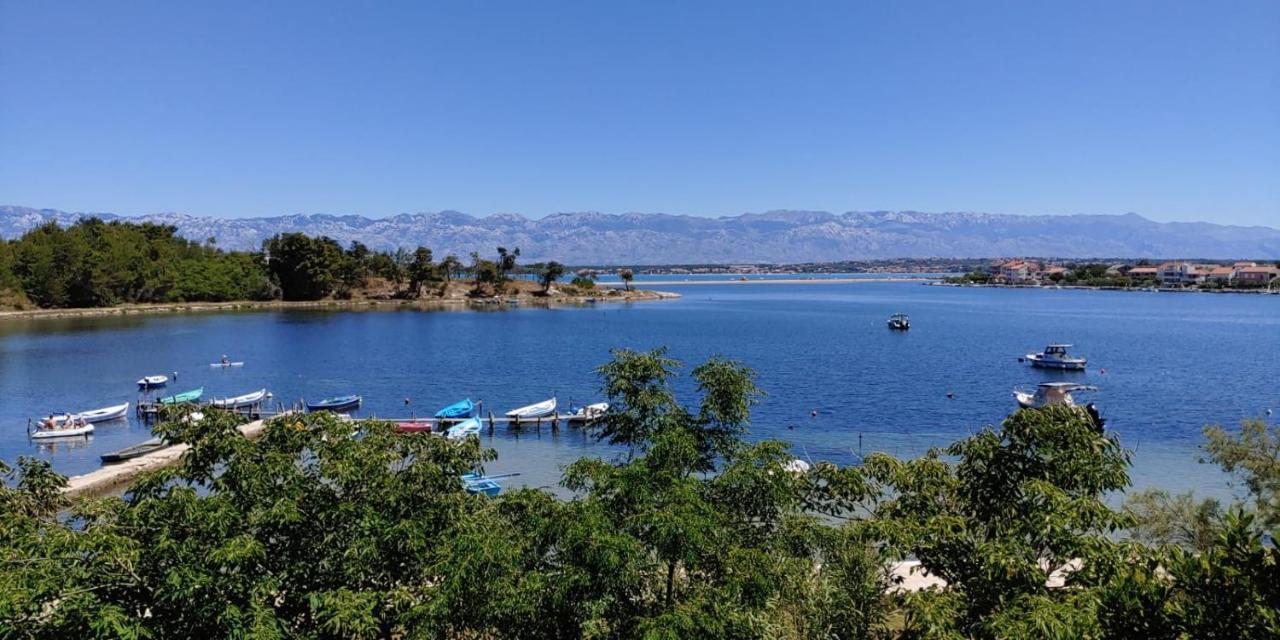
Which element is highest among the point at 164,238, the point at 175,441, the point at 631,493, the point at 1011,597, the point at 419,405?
the point at 164,238

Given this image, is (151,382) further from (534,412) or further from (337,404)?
(534,412)

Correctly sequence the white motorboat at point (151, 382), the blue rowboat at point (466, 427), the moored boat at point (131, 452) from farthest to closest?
the white motorboat at point (151, 382) → the blue rowboat at point (466, 427) → the moored boat at point (131, 452)

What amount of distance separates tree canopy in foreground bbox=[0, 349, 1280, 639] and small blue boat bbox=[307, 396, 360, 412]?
37.1 m

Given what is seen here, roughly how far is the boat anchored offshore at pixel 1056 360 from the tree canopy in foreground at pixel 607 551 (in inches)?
2433

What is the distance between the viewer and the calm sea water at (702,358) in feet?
135

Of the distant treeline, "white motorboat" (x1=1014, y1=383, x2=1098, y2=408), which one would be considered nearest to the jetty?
"white motorboat" (x1=1014, y1=383, x2=1098, y2=408)

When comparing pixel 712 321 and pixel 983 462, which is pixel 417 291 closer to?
pixel 712 321

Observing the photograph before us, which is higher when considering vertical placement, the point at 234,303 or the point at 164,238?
the point at 164,238

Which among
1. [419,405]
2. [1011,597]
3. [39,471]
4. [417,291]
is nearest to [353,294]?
[417,291]

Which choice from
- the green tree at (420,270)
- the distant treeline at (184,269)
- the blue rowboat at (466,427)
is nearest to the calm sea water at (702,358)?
the blue rowboat at (466,427)

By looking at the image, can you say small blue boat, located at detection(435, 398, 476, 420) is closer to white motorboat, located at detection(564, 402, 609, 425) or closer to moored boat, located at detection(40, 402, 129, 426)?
white motorboat, located at detection(564, 402, 609, 425)

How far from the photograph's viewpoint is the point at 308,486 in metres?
11.2

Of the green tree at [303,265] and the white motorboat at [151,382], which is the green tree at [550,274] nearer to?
the green tree at [303,265]

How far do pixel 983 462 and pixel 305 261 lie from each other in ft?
441
